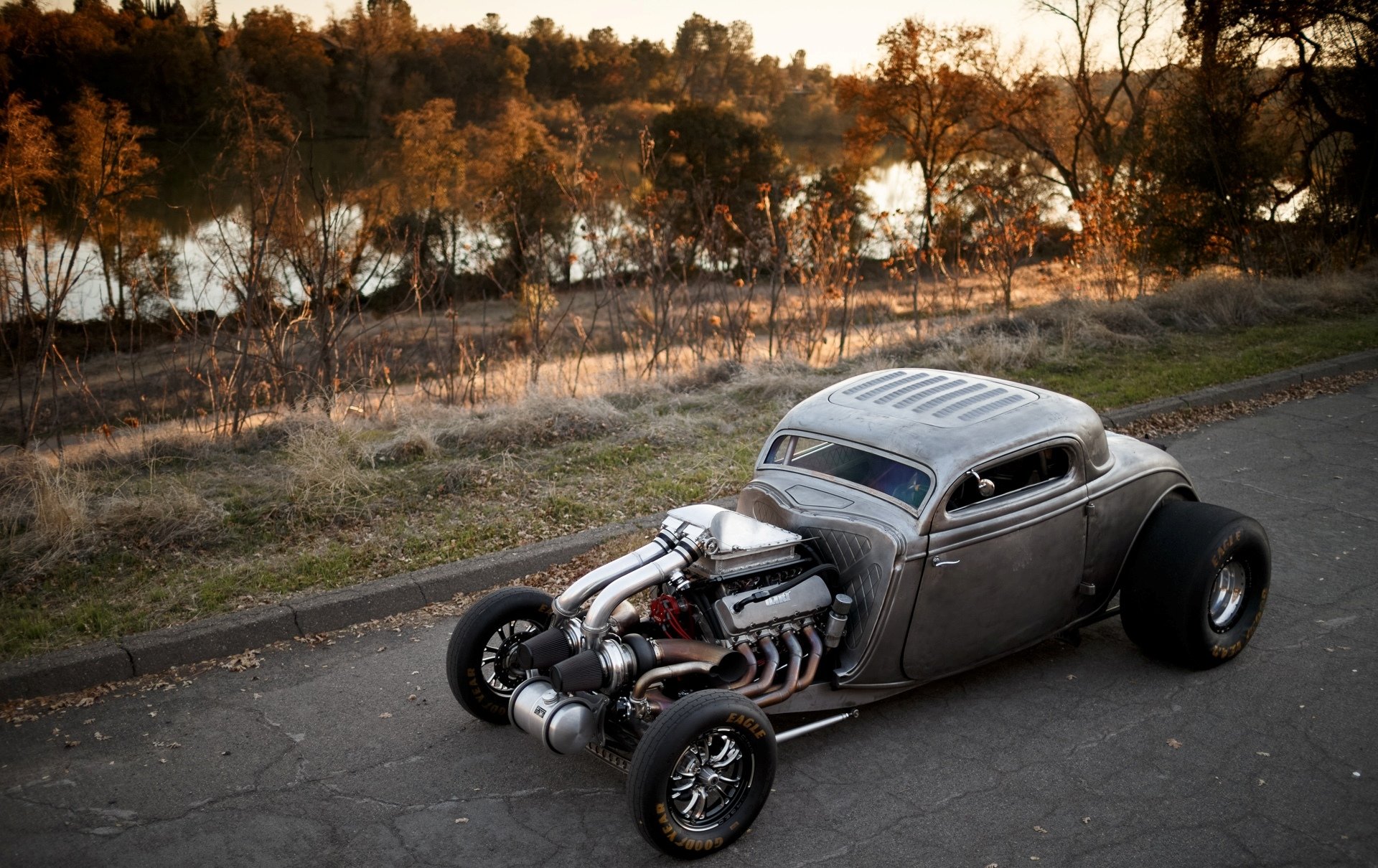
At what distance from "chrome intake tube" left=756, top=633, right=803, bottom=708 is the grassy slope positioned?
9.71 feet

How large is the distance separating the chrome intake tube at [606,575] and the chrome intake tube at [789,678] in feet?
2.34

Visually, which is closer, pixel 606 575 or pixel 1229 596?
pixel 606 575

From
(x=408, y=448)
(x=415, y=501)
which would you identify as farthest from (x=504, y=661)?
(x=408, y=448)

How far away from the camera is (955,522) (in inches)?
177

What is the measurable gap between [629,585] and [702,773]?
32.3 inches

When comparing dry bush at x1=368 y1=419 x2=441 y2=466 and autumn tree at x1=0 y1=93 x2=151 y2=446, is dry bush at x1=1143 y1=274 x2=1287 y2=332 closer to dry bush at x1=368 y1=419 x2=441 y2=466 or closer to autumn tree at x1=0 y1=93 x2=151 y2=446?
dry bush at x1=368 y1=419 x2=441 y2=466

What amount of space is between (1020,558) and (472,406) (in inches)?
291

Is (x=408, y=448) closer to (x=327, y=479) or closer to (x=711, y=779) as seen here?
(x=327, y=479)

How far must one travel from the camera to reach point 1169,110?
18.2 m

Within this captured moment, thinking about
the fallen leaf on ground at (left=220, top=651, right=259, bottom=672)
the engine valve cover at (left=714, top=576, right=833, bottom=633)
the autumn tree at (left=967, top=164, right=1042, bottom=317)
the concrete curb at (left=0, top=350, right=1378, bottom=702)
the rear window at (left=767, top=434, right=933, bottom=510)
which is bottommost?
the fallen leaf on ground at (left=220, top=651, right=259, bottom=672)

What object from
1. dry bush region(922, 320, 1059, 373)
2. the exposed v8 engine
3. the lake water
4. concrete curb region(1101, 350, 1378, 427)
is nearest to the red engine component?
the exposed v8 engine

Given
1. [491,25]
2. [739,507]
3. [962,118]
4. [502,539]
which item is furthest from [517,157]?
[739,507]

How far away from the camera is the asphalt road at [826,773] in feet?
12.6

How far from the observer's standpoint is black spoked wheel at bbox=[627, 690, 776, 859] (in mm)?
3605
